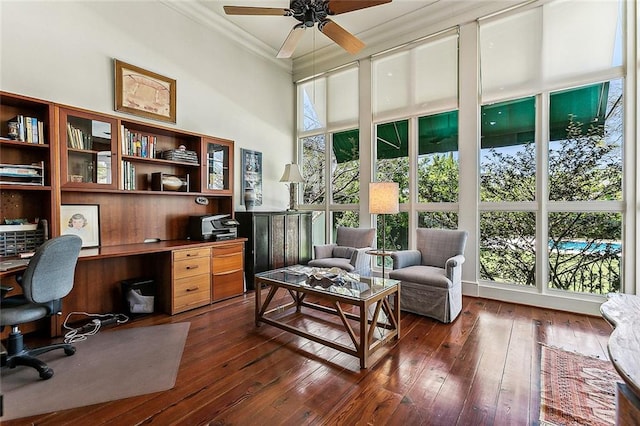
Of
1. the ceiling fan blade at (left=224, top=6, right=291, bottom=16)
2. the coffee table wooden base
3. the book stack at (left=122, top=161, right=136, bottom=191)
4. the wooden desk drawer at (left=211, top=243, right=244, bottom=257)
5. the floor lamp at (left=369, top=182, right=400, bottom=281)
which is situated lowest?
the coffee table wooden base

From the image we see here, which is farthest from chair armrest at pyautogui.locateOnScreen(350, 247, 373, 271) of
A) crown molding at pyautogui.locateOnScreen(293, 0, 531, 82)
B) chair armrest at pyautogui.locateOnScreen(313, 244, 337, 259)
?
crown molding at pyautogui.locateOnScreen(293, 0, 531, 82)

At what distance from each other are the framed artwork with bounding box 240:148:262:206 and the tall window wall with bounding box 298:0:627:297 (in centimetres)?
174

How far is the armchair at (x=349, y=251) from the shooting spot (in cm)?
400

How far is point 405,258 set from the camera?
3635 mm

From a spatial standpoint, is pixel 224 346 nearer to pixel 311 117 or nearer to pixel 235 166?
pixel 235 166

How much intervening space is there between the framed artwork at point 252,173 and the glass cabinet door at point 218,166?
0.52m

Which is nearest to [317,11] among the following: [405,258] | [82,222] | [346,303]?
[346,303]

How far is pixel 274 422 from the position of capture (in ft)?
5.38

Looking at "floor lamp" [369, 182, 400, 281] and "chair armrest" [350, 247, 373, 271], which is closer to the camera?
"floor lamp" [369, 182, 400, 281]

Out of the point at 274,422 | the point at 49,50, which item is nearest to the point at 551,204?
the point at 274,422

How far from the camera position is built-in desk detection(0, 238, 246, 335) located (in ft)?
9.65

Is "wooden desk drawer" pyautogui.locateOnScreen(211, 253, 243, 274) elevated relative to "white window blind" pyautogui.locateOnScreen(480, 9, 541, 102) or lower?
lower

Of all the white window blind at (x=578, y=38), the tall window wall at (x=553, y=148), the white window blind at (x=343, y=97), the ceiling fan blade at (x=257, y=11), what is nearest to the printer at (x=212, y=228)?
the ceiling fan blade at (x=257, y=11)

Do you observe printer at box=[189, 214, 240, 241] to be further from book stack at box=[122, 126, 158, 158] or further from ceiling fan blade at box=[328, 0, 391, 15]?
ceiling fan blade at box=[328, 0, 391, 15]
